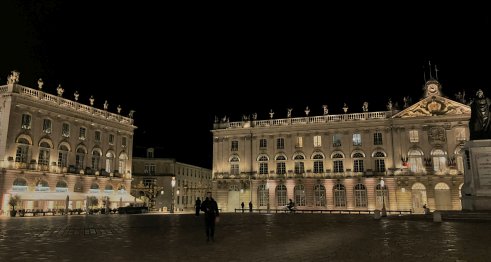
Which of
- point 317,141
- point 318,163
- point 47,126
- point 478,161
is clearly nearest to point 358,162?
point 318,163

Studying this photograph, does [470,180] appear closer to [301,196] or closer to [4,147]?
[301,196]

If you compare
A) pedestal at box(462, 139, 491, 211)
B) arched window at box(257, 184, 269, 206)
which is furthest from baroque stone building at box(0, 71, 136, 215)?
pedestal at box(462, 139, 491, 211)

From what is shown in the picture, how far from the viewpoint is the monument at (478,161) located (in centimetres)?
2452

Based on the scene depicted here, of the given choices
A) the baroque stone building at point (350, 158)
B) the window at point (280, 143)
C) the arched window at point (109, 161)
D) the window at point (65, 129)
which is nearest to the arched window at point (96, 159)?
the arched window at point (109, 161)

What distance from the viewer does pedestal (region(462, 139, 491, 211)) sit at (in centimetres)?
2445

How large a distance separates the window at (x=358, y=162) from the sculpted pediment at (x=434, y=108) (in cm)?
724

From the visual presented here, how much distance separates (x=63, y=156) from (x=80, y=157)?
9.53ft

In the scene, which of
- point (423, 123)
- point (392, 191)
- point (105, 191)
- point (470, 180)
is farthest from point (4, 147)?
point (423, 123)

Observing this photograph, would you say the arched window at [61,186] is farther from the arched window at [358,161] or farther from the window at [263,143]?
the arched window at [358,161]

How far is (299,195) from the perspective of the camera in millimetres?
59969

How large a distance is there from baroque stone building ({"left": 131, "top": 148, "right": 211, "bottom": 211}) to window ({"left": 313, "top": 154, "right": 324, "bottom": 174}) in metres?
17.5

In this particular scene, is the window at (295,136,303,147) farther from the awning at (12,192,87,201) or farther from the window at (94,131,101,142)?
the awning at (12,192,87,201)

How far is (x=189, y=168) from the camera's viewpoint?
3113 inches

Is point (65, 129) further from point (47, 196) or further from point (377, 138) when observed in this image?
point (377, 138)
